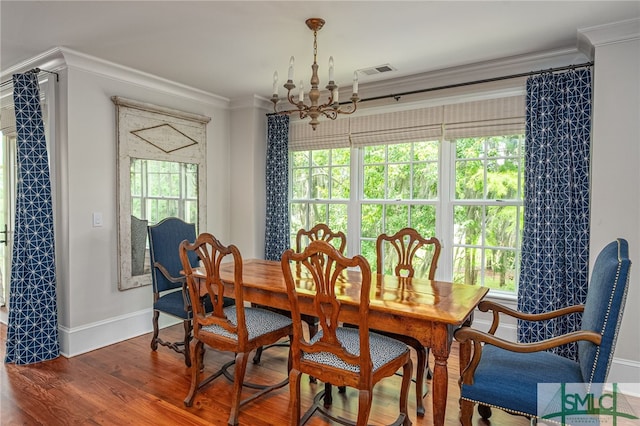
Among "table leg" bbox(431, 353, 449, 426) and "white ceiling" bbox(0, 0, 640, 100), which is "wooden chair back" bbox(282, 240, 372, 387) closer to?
"table leg" bbox(431, 353, 449, 426)

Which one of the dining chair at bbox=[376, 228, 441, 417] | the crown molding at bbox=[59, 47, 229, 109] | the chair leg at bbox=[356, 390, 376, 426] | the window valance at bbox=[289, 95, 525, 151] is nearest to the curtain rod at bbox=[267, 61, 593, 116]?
the window valance at bbox=[289, 95, 525, 151]

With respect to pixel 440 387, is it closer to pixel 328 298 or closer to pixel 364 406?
pixel 364 406

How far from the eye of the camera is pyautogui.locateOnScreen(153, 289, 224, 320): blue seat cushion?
9.88 feet

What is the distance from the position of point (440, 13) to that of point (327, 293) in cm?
193

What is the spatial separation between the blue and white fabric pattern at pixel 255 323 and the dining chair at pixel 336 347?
408 mm

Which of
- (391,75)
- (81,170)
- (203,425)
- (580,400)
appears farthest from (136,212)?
(580,400)

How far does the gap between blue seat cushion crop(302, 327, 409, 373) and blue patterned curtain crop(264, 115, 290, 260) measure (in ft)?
7.66

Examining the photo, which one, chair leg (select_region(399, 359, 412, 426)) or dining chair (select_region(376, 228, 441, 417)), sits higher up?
dining chair (select_region(376, 228, 441, 417))

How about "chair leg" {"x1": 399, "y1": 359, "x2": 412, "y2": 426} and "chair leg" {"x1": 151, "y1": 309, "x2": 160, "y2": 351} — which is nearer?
"chair leg" {"x1": 399, "y1": 359, "x2": 412, "y2": 426}

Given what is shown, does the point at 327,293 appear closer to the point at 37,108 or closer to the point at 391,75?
the point at 391,75

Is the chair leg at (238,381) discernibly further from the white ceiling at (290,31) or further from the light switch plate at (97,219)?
the white ceiling at (290,31)

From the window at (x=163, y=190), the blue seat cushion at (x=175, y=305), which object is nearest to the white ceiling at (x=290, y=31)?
the window at (x=163, y=190)

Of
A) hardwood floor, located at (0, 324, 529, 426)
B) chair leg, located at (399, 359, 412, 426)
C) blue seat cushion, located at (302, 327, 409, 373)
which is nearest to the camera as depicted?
blue seat cushion, located at (302, 327, 409, 373)

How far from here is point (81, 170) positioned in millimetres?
3273
